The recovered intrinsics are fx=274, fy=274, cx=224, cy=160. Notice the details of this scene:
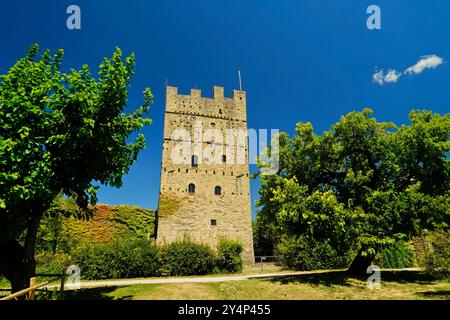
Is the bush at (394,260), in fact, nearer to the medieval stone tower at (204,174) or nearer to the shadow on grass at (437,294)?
the medieval stone tower at (204,174)

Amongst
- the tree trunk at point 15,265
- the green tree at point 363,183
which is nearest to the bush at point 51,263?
the tree trunk at point 15,265

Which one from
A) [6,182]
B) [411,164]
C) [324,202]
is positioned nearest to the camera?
[6,182]

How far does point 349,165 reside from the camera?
1490 centimetres

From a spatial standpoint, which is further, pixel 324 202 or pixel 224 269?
pixel 224 269

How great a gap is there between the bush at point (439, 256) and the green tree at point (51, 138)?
385 inches

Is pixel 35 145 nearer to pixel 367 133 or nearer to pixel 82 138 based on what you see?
pixel 82 138

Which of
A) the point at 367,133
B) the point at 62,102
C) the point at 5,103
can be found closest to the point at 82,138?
the point at 62,102

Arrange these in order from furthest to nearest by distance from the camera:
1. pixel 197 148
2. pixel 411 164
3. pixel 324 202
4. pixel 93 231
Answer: pixel 197 148 < pixel 93 231 < pixel 411 164 < pixel 324 202

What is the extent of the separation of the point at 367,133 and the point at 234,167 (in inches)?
517

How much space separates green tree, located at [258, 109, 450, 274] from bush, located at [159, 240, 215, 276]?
528 centimetres

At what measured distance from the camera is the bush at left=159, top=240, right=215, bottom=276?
675 inches

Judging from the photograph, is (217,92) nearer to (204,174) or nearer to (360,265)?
(204,174)

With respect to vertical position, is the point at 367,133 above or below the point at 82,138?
above

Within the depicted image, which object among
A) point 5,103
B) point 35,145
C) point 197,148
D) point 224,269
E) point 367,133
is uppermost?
point 197,148
